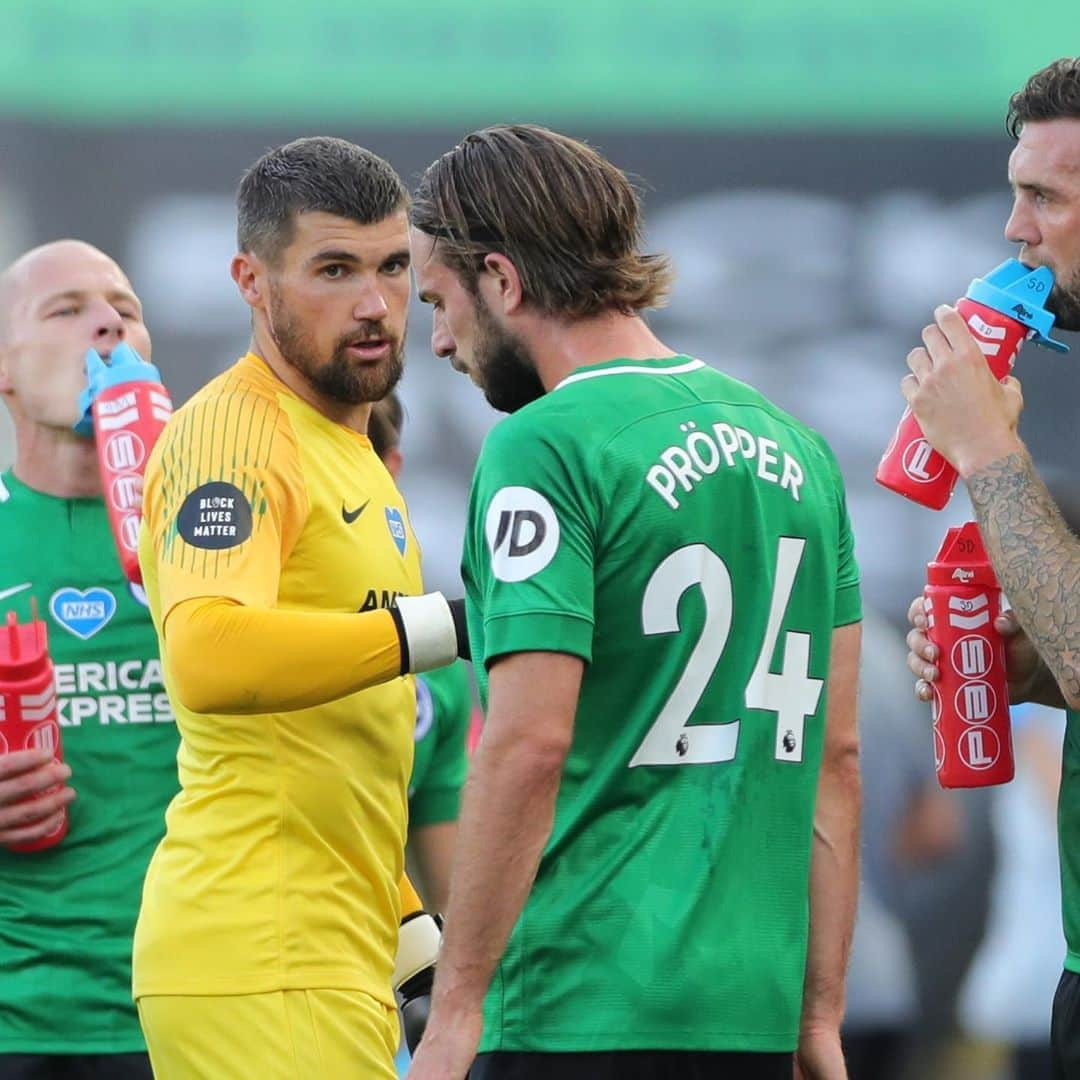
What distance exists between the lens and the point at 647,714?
273 cm

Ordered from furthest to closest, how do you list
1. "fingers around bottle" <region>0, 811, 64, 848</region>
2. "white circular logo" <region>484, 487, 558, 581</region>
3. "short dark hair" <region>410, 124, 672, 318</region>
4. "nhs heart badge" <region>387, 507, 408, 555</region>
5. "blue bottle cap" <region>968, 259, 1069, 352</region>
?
"fingers around bottle" <region>0, 811, 64, 848</region> < "nhs heart badge" <region>387, 507, 408, 555</region> < "blue bottle cap" <region>968, 259, 1069, 352</region> < "short dark hair" <region>410, 124, 672, 318</region> < "white circular logo" <region>484, 487, 558, 581</region>

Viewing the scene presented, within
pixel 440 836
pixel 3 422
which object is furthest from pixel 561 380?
pixel 3 422

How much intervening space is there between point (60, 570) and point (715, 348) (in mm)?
2760

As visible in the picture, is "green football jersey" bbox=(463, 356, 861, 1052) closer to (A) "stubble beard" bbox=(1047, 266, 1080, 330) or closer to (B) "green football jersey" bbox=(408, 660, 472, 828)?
(A) "stubble beard" bbox=(1047, 266, 1080, 330)

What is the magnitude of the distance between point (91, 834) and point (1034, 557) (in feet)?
7.37

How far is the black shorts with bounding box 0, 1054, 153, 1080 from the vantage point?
14.1 feet

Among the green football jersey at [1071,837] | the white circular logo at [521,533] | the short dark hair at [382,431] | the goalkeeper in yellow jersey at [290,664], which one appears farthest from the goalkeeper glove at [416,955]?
the white circular logo at [521,533]

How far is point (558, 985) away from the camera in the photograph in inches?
106

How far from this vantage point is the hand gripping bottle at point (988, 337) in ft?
10.8

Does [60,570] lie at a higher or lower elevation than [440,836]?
→ higher

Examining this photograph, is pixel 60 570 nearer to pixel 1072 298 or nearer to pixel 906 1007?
pixel 1072 298

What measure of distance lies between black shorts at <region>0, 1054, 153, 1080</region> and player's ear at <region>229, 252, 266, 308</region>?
171cm

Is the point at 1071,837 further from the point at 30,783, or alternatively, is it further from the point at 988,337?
the point at 30,783

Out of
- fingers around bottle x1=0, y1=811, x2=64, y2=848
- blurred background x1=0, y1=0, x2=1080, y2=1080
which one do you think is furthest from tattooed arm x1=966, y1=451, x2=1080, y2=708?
blurred background x1=0, y1=0, x2=1080, y2=1080
